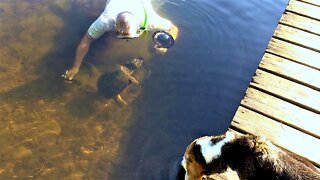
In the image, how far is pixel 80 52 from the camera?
27.4ft

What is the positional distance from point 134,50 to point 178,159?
3267 millimetres

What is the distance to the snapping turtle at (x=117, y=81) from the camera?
7.74 meters

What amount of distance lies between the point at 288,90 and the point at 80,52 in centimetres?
469

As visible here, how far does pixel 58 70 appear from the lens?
8164 millimetres

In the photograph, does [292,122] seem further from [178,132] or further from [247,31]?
[247,31]

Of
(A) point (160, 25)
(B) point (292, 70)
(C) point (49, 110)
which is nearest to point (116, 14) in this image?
(A) point (160, 25)

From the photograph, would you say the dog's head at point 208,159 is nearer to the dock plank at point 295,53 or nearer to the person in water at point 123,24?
the dock plank at point 295,53

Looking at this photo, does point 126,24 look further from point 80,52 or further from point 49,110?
point 49,110

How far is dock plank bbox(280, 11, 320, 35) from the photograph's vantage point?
665 centimetres

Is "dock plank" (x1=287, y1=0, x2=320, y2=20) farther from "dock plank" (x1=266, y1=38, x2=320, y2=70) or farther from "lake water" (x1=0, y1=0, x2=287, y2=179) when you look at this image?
"lake water" (x1=0, y1=0, x2=287, y2=179)

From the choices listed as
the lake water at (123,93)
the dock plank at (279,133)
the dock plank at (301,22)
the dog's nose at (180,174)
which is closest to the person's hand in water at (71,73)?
the lake water at (123,93)

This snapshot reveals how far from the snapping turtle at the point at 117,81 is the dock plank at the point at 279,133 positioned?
3.12 meters

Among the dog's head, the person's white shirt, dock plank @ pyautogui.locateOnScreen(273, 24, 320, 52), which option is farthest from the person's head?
the dog's head

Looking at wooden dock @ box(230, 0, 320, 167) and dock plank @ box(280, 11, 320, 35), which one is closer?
wooden dock @ box(230, 0, 320, 167)
